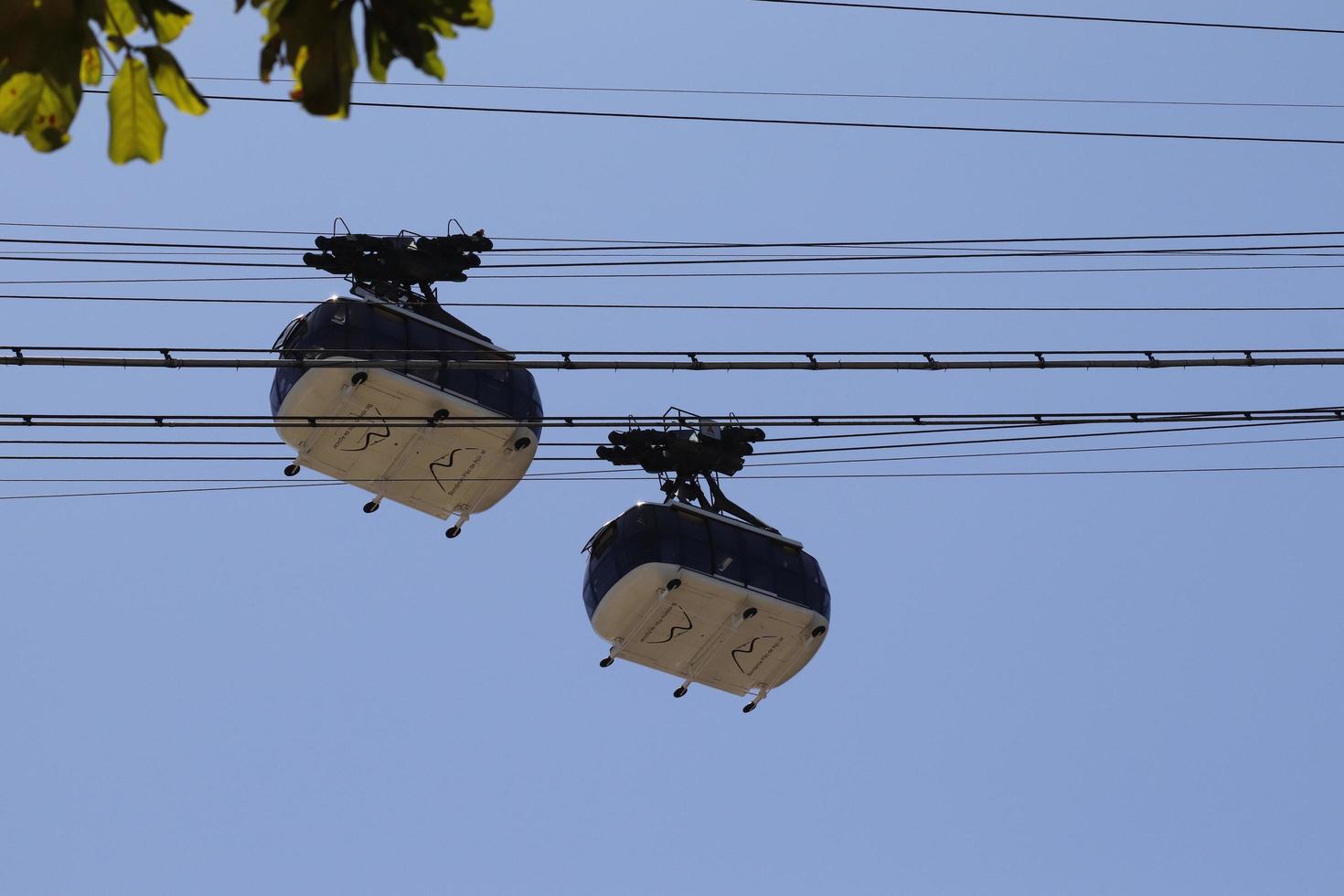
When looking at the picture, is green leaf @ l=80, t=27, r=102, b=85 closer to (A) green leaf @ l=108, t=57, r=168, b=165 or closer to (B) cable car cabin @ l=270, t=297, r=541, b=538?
(A) green leaf @ l=108, t=57, r=168, b=165

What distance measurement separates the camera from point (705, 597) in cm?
2453

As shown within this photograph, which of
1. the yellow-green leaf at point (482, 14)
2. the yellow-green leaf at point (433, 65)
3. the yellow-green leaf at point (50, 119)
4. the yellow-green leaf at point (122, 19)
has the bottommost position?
the yellow-green leaf at point (50, 119)

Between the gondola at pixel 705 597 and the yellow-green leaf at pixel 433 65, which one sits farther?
the gondola at pixel 705 597

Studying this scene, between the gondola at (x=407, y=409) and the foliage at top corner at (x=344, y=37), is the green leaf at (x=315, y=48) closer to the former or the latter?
the foliage at top corner at (x=344, y=37)

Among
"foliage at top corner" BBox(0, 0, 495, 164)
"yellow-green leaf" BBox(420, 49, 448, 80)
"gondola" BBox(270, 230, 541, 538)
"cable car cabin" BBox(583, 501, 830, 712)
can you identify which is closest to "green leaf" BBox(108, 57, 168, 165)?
"foliage at top corner" BBox(0, 0, 495, 164)

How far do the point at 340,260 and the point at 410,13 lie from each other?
22856mm

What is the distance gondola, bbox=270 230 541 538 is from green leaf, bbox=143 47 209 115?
18515mm

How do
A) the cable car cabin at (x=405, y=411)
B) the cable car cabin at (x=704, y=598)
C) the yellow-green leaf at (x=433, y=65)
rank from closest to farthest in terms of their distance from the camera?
the yellow-green leaf at (x=433, y=65) → the cable car cabin at (x=405, y=411) → the cable car cabin at (x=704, y=598)

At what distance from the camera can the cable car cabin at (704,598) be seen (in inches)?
967

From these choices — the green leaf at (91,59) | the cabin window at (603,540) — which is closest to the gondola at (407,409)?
the cabin window at (603,540)

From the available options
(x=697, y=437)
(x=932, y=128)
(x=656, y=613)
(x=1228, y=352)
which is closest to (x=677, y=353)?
(x=1228, y=352)

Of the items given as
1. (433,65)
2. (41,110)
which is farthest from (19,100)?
(433,65)

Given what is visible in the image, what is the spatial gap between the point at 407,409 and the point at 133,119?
1904 cm

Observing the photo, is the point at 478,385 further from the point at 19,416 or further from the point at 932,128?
the point at 19,416
